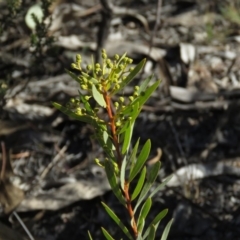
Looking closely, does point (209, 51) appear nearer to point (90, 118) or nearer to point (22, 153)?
point (22, 153)

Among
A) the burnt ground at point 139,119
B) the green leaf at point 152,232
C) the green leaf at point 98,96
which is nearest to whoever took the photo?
the green leaf at point 98,96

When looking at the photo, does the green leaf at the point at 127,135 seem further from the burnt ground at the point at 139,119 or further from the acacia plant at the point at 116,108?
the burnt ground at the point at 139,119

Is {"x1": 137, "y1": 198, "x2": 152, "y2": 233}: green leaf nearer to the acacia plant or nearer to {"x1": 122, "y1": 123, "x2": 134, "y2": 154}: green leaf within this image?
the acacia plant

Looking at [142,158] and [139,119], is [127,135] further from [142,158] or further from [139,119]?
[139,119]

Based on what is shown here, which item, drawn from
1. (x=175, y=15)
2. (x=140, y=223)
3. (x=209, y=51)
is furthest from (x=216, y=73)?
(x=140, y=223)

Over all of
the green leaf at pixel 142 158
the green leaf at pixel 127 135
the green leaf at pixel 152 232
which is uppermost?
the green leaf at pixel 127 135

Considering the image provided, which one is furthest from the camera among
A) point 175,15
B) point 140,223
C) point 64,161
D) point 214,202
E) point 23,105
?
point 175,15

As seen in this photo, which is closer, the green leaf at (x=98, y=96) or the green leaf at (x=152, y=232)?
the green leaf at (x=98, y=96)

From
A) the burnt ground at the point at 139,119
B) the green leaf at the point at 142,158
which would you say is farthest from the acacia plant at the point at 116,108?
the burnt ground at the point at 139,119

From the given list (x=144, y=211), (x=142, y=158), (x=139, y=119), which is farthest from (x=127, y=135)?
(x=139, y=119)
